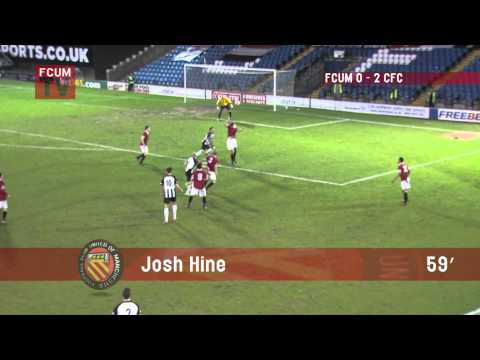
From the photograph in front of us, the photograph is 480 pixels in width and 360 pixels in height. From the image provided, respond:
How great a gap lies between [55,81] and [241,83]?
66.7ft

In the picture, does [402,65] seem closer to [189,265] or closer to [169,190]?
[169,190]

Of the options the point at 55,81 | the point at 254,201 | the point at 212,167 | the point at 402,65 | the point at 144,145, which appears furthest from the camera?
the point at 55,81

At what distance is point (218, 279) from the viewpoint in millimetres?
20016

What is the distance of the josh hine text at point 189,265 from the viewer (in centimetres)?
2074

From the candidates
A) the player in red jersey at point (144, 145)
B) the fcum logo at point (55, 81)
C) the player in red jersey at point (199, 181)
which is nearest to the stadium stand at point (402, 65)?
the fcum logo at point (55, 81)

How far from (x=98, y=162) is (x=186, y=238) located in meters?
13.0

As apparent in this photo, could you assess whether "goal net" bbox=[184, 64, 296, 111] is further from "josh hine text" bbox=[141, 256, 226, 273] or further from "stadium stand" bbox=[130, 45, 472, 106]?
"josh hine text" bbox=[141, 256, 226, 273]

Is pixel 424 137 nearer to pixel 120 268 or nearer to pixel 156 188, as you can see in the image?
pixel 156 188

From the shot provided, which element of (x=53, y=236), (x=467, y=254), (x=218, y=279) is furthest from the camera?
(x=53, y=236)

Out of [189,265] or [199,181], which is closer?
[189,265]

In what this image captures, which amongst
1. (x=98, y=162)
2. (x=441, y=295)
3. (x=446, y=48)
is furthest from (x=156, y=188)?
(x=446, y=48)

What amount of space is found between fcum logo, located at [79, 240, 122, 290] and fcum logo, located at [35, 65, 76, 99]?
43016mm

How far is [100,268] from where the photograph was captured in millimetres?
18938

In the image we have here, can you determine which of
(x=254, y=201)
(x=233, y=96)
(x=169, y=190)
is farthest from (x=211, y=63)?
(x=169, y=190)
